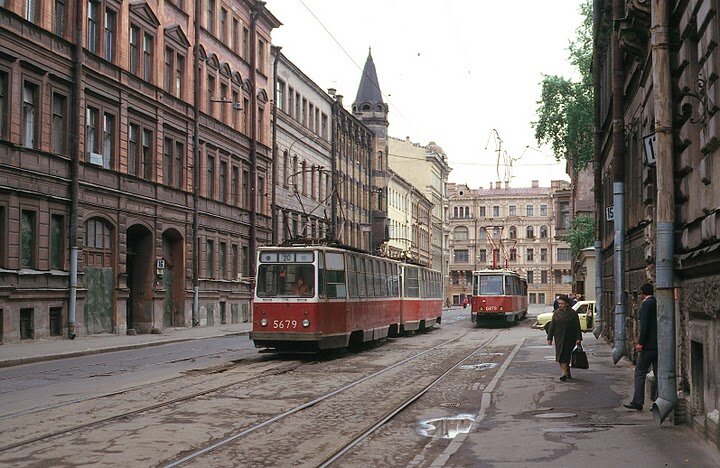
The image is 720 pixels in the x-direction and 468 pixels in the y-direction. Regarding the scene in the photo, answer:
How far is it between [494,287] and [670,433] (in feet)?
118

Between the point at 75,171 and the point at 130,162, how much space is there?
17.9 ft

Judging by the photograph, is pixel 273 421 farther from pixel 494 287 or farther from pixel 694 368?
pixel 494 287

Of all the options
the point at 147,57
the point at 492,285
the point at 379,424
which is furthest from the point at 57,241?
the point at 492,285

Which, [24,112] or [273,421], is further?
[24,112]

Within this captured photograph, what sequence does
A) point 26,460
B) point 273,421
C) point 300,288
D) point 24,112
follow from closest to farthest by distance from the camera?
1. point 26,460
2. point 273,421
3. point 300,288
4. point 24,112

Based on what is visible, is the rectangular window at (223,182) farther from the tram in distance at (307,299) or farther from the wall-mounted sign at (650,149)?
the wall-mounted sign at (650,149)

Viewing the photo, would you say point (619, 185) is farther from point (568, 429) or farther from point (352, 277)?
point (568, 429)

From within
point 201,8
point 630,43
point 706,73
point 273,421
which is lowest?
point 273,421

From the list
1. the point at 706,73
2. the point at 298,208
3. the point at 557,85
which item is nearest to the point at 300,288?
the point at 706,73

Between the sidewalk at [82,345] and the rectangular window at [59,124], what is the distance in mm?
6024

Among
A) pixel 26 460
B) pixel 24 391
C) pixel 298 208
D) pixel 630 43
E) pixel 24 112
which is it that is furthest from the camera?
pixel 298 208

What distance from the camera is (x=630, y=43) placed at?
55.7 ft

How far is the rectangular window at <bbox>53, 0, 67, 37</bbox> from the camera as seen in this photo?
103ft

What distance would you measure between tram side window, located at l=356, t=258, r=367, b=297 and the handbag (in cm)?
802
